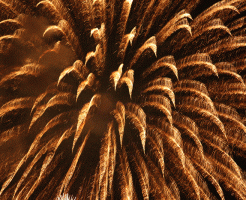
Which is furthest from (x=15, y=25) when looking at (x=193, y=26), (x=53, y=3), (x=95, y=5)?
(x=193, y=26)

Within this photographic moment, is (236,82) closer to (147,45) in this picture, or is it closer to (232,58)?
(232,58)

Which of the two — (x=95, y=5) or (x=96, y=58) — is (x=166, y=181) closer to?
(x=96, y=58)

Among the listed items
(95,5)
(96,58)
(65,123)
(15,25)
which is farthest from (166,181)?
(15,25)

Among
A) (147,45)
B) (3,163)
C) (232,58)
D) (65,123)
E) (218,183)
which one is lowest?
(218,183)

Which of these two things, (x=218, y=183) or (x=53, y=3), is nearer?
(x=218, y=183)

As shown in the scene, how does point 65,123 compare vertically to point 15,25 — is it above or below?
below

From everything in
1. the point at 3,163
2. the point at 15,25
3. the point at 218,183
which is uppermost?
the point at 15,25
